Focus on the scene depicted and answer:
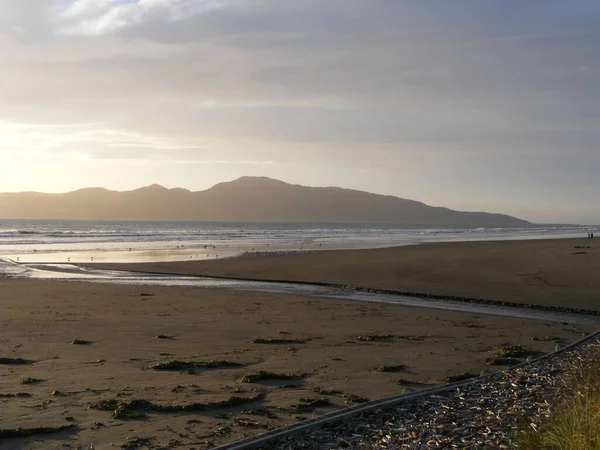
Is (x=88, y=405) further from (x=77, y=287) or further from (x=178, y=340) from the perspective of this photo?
(x=77, y=287)

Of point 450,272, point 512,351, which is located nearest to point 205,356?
point 512,351

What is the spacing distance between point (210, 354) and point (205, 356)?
0.54 feet

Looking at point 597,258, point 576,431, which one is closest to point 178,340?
point 576,431

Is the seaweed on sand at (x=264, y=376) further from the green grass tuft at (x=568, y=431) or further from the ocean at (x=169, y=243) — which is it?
the ocean at (x=169, y=243)

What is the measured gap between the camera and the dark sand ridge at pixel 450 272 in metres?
18.7

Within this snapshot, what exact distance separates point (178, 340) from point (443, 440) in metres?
6.37

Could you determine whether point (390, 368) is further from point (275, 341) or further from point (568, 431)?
point (568, 431)

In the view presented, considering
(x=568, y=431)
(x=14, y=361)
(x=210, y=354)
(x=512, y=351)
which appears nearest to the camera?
(x=568, y=431)

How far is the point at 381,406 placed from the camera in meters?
6.43

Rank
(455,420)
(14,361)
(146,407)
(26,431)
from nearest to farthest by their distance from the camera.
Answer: (26,431), (455,420), (146,407), (14,361)

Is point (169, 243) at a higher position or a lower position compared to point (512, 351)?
higher

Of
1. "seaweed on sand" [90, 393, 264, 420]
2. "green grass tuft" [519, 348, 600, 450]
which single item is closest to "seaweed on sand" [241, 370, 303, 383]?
"seaweed on sand" [90, 393, 264, 420]

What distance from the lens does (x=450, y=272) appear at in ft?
79.7

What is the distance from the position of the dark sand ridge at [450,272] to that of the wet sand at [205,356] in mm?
4721
